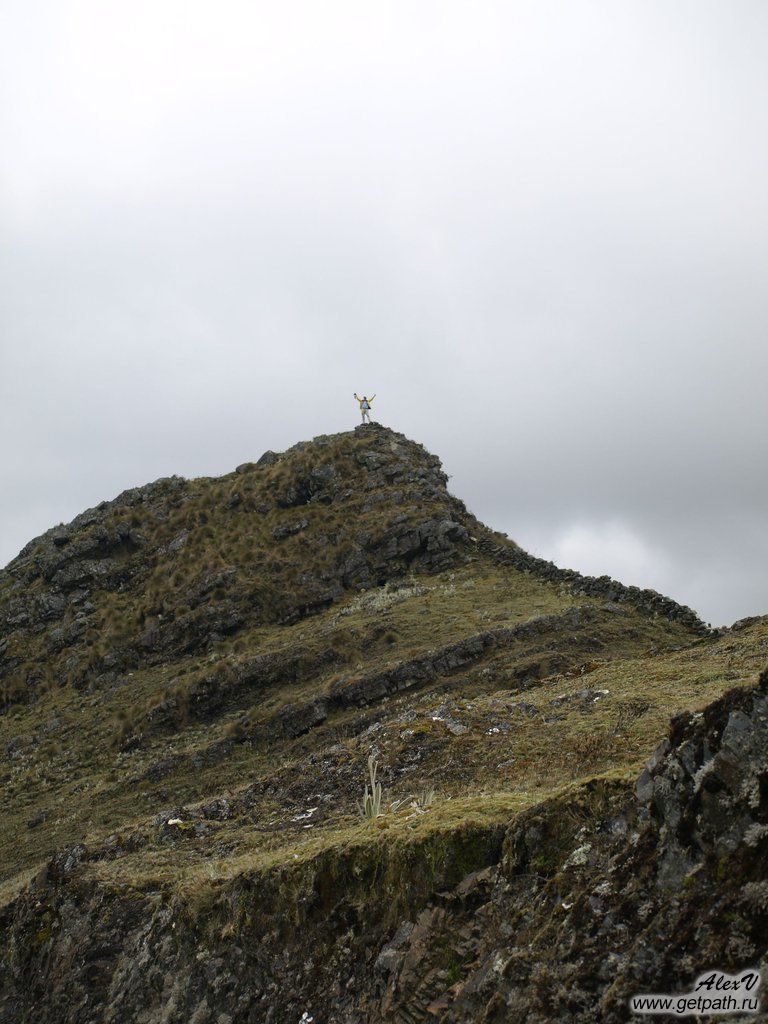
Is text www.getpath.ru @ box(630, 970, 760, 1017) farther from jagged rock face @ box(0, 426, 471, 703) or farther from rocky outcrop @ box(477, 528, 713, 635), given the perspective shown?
jagged rock face @ box(0, 426, 471, 703)

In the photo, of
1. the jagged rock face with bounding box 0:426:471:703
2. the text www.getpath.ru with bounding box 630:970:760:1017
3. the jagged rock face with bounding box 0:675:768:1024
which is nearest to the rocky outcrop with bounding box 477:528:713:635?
the jagged rock face with bounding box 0:426:471:703

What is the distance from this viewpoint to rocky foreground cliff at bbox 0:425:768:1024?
662cm

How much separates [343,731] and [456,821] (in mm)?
16932

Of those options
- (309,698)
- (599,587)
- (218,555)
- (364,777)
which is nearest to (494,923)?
(364,777)

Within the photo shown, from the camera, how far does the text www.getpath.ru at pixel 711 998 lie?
519cm

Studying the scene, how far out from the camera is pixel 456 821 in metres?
9.41

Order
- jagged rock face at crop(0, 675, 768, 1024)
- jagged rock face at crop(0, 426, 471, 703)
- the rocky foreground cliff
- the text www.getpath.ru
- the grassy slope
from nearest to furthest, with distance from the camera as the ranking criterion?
the text www.getpath.ru < jagged rock face at crop(0, 675, 768, 1024) < the rocky foreground cliff < the grassy slope < jagged rock face at crop(0, 426, 471, 703)

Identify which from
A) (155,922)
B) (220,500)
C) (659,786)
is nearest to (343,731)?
(155,922)

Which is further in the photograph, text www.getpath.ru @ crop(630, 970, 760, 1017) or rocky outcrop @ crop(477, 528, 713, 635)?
rocky outcrop @ crop(477, 528, 713, 635)

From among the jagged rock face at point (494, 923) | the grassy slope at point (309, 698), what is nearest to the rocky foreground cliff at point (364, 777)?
the jagged rock face at point (494, 923)

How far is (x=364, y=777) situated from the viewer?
16.6 metres

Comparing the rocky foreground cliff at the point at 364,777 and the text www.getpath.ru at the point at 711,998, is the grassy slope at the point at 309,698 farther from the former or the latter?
the text www.getpath.ru at the point at 711,998

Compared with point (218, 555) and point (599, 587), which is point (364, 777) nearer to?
point (599, 587)

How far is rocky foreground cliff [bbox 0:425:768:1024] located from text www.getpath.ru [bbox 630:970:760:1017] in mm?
95
